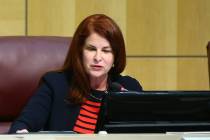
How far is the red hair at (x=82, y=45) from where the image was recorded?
1852mm

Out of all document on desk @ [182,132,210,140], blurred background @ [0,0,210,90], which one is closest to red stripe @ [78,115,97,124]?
document on desk @ [182,132,210,140]

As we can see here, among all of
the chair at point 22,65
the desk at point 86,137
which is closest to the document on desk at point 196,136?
the desk at point 86,137

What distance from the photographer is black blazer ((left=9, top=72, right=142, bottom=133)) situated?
182cm

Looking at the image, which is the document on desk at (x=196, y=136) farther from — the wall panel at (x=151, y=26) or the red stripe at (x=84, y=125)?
the wall panel at (x=151, y=26)

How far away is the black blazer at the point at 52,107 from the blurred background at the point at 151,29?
4.03 feet

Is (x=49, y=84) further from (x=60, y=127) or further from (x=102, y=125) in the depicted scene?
(x=102, y=125)

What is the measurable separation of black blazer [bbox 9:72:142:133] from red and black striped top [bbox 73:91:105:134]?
1.0 inches

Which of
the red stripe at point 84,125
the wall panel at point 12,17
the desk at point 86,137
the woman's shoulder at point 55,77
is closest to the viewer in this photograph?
the desk at point 86,137

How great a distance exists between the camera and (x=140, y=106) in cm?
108

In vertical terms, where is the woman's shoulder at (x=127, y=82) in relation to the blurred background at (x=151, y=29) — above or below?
below

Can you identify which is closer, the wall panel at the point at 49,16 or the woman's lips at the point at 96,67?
the woman's lips at the point at 96,67

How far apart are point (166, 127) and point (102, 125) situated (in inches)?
6.2

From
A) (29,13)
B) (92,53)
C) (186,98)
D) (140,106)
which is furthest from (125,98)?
(29,13)

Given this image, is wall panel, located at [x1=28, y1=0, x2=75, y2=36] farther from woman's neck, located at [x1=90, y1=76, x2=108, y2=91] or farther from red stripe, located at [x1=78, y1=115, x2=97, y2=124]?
red stripe, located at [x1=78, y1=115, x2=97, y2=124]
